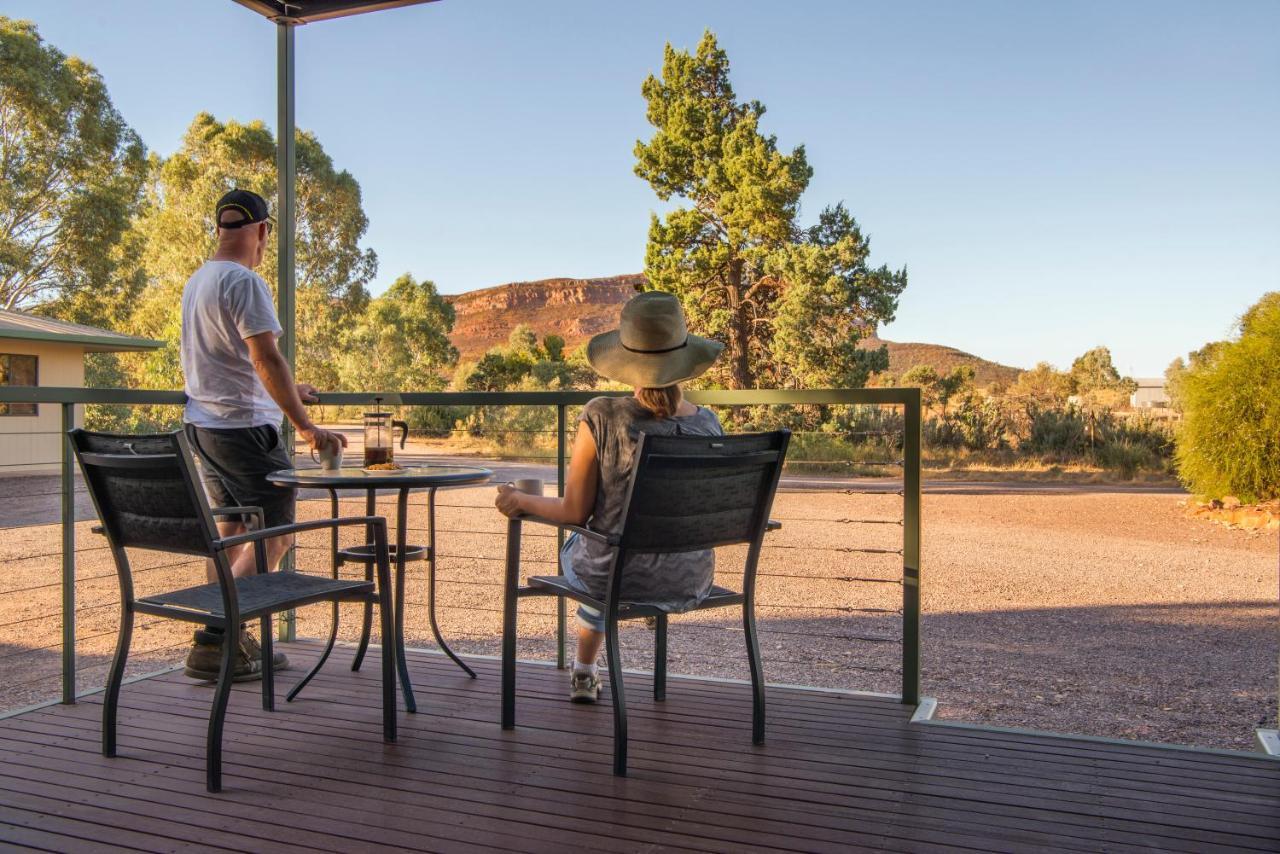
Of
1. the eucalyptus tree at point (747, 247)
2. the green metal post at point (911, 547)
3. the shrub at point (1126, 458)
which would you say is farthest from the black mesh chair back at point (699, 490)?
the shrub at point (1126, 458)

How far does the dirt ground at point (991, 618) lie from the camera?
23.2 feet

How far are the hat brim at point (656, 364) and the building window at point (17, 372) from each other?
2082 centimetres

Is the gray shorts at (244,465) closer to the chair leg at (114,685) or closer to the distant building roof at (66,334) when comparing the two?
the chair leg at (114,685)

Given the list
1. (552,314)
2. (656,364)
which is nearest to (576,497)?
(656,364)

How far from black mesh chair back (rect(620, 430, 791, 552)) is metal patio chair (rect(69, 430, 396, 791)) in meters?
0.61

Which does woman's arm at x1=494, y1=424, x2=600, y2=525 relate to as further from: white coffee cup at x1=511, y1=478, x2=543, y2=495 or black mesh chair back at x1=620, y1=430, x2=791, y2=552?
black mesh chair back at x1=620, y1=430, x2=791, y2=552

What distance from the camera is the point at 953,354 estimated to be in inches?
1174

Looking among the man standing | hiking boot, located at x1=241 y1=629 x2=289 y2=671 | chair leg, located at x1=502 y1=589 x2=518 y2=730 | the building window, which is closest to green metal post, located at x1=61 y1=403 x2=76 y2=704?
the man standing

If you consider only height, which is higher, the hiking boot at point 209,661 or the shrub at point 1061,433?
the shrub at point 1061,433

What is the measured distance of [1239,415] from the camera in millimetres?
11109

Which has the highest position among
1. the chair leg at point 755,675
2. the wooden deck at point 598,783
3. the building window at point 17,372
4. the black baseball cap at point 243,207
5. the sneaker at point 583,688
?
the building window at point 17,372

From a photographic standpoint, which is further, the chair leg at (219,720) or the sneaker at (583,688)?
the sneaker at (583,688)

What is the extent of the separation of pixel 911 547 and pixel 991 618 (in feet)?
26.1

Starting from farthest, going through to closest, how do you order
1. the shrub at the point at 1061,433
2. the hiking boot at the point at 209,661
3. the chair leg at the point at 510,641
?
the shrub at the point at 1061,433, the hiking boot at the point at 209,661, the chair leg at the point at 510,641
